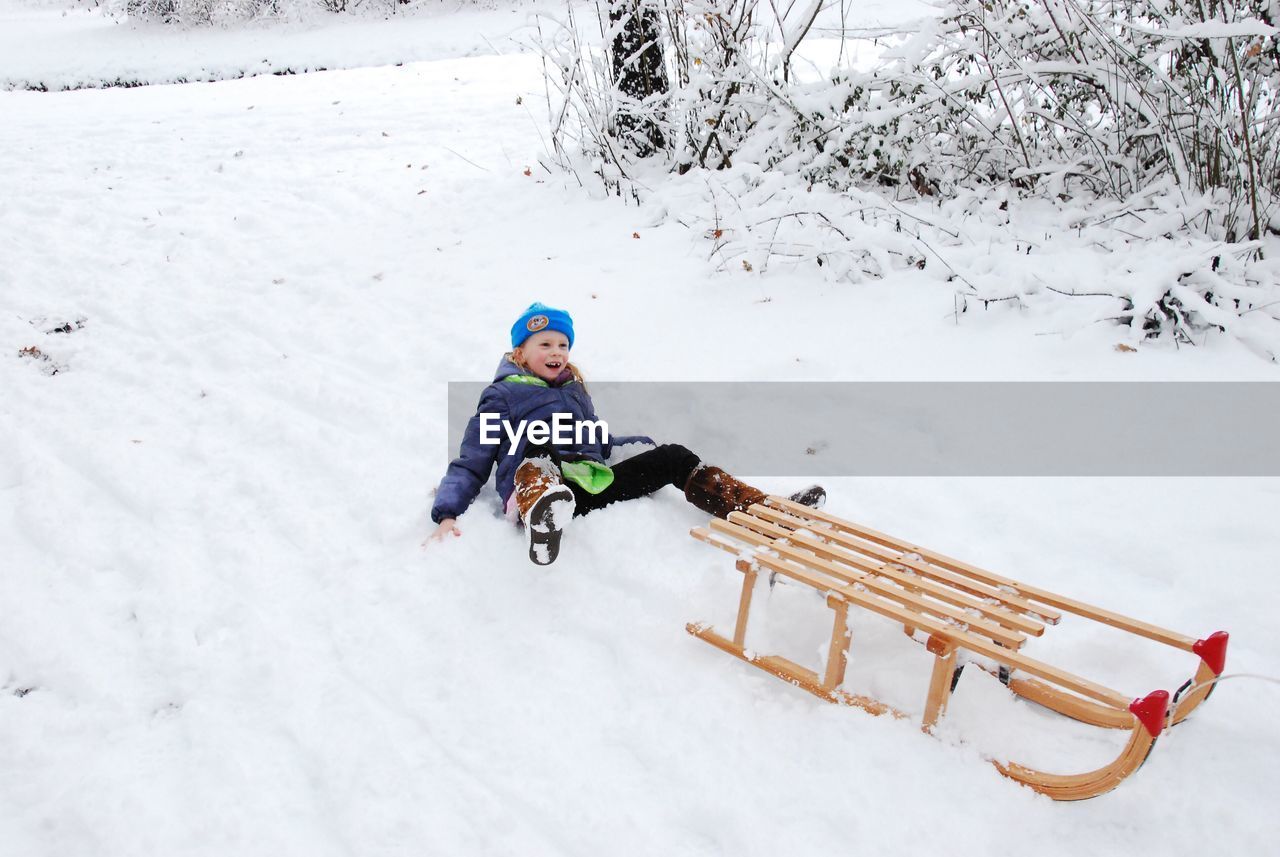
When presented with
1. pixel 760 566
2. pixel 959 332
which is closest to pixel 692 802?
pixel 760 566

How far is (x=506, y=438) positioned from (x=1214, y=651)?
2.35 m

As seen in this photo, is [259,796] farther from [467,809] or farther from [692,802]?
[692,802]

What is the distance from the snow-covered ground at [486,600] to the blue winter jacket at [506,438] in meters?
0.15

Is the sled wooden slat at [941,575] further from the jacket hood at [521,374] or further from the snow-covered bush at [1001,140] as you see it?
the snow-covered bush at [1001,140]

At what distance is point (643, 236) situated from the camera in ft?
18.8

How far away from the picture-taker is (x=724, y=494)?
10.2 ft

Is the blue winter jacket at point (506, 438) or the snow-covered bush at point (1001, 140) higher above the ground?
the snow-covered bush at point (1001, 140)

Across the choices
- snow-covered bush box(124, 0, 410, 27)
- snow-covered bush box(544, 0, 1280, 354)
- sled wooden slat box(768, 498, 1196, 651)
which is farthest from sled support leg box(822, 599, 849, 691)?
snow-covered bush box(124, 0, 410, 27)

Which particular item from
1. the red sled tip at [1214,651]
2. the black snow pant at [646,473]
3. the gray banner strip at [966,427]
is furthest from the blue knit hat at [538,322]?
the red sled tip at [1214,651]

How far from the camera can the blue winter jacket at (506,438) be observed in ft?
10.3

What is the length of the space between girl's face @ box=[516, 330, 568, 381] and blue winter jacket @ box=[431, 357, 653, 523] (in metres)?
0.04

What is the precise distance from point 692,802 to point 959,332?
2.88 meters

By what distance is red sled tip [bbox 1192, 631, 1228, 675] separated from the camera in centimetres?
194

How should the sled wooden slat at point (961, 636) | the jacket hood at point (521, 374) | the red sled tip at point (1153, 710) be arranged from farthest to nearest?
the jacket hood at point (521, 374) → the sled wooden slat at point (961, 636) → the red sled tip at point (1153, 710)
